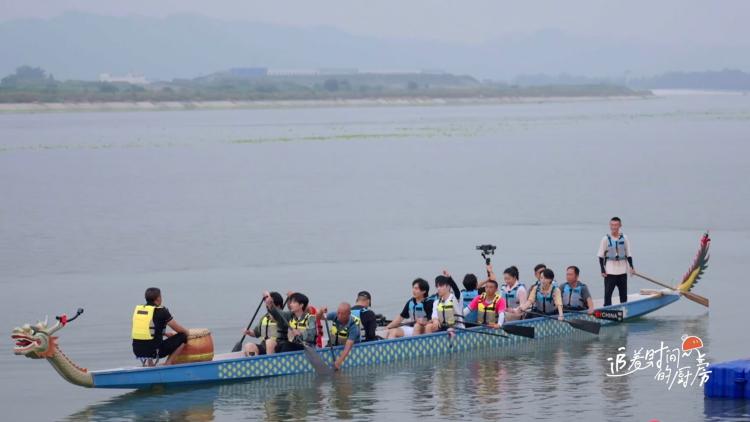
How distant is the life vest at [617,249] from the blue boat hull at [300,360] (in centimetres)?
154

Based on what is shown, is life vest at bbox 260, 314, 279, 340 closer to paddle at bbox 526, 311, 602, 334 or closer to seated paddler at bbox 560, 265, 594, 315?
paddle at bbox 526, 311, 602, 334

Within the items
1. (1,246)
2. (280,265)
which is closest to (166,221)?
(1,246)

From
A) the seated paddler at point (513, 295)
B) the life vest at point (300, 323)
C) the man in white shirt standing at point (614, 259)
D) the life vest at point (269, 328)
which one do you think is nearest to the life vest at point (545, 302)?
the seated paddler at point (513, 295)

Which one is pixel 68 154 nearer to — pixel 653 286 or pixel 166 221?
pixel 166 221

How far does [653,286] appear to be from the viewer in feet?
94.7

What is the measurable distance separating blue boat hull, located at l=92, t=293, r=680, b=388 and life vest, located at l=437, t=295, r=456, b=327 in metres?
0.25

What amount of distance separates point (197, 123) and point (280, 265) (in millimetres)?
103755

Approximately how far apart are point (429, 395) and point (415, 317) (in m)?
2.68

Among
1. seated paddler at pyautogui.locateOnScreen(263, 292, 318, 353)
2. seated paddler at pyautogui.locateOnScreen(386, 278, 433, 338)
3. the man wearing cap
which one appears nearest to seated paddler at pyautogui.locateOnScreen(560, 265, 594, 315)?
seated paddler at pyautogui.locateOnScreen(386, 278, 433, 338)

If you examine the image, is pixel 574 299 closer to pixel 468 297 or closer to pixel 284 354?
pixel 468 297

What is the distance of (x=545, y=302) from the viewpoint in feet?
75.3

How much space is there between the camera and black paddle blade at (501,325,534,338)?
72.0 feet

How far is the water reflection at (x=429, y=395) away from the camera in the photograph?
1800cm

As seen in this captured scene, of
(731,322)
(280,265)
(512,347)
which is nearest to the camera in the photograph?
(512,347)
